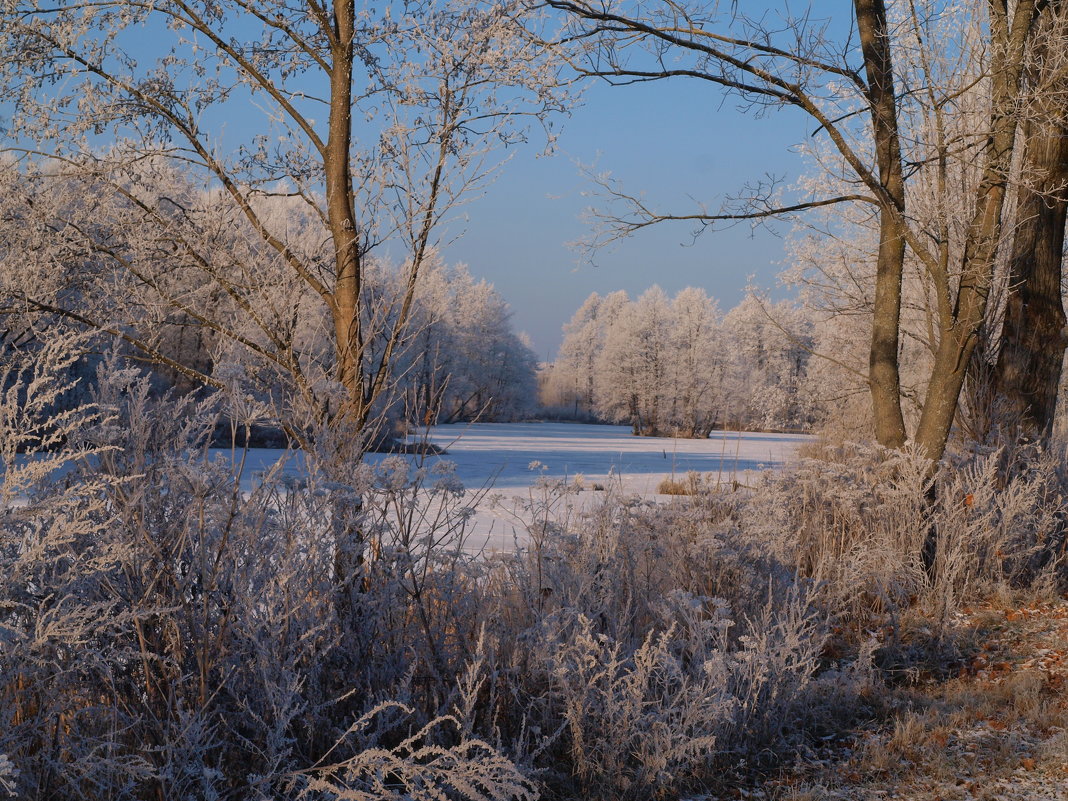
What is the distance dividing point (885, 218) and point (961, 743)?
155 inches

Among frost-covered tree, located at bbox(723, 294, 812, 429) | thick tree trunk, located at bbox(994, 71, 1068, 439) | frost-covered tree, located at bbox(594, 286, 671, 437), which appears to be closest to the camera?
thick tree trunk, located at bbox(994, 71, 1068, 439)

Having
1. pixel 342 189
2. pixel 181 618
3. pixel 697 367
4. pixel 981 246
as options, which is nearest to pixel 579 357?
pixel 697 367

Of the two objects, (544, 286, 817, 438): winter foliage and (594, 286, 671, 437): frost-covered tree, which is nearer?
(544, 286, 817, 438): winter foliage

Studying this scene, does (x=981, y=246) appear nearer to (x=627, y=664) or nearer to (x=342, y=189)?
(x=627, y=664)

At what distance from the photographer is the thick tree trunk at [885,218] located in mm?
6180

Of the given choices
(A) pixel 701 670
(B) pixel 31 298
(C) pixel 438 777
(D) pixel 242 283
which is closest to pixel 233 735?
(C) pixel 438 777

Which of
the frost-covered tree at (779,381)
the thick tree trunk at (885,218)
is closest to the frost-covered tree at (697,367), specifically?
the frost-covered tree at (779,381)

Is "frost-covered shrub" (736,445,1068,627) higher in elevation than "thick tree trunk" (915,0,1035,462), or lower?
lower

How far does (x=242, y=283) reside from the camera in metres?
4.59

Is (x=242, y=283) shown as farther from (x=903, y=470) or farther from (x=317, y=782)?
(x=903, y=470)

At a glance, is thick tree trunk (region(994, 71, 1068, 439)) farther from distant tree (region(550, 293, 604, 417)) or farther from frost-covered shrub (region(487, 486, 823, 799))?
distant tree (region(550, 293, 604, 417))

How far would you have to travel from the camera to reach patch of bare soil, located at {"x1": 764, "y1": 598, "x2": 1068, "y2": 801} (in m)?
3.19

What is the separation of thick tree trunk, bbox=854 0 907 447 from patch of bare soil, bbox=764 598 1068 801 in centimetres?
211

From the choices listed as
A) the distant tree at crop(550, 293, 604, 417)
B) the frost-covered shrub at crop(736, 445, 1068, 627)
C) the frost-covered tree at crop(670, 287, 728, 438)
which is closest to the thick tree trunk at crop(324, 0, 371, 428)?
the frost-covered shrub at crop(736, 445, 1068, 627)
